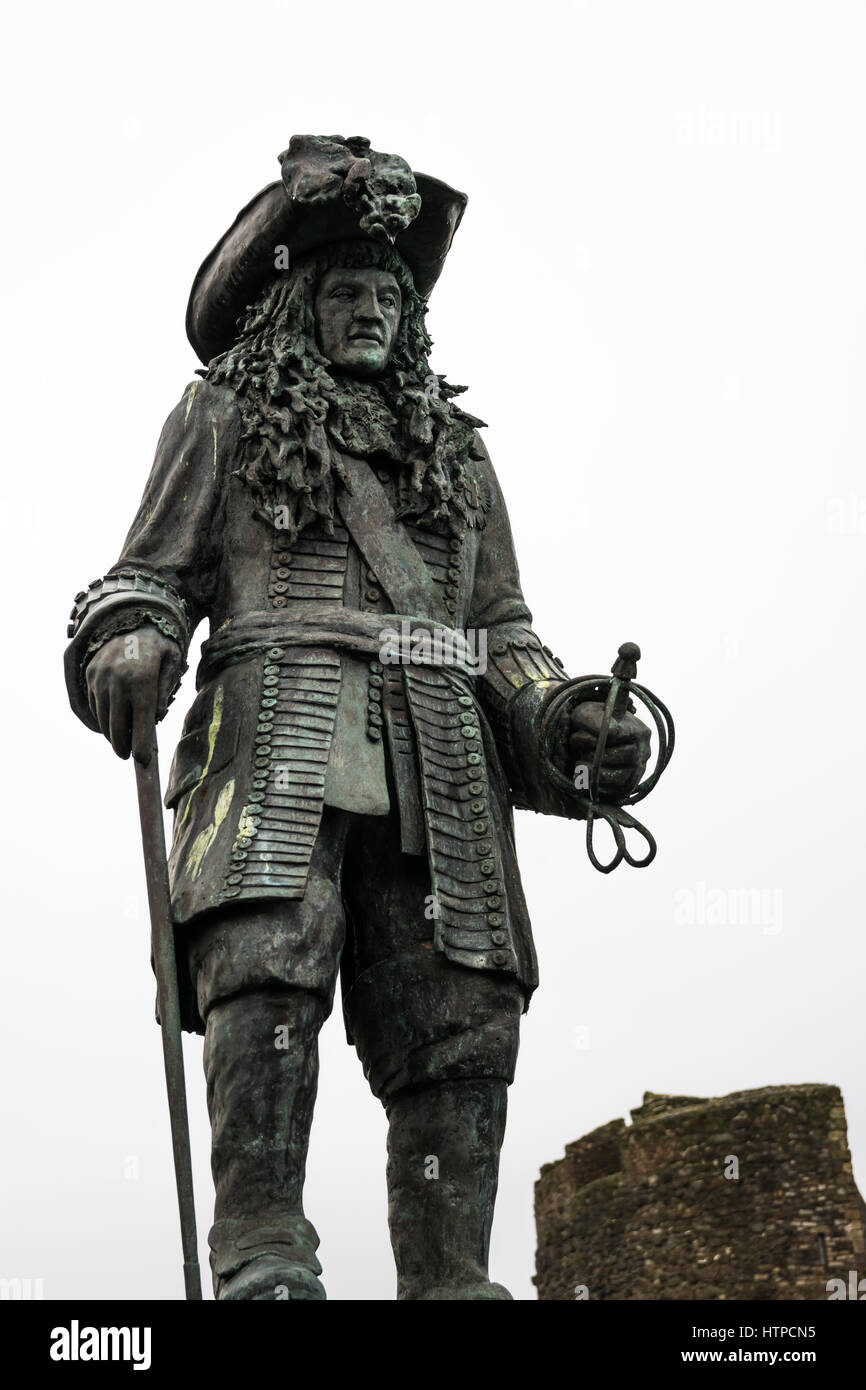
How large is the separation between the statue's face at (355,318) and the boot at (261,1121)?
2164 millimetres

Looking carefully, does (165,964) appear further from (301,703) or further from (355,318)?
(355,318)

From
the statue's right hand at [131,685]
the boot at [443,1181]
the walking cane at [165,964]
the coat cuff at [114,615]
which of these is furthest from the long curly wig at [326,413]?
the boot at [443,1181]

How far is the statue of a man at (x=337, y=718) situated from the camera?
7590 mm

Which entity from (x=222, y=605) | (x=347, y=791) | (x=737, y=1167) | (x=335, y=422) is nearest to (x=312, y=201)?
(x=335, y=422)

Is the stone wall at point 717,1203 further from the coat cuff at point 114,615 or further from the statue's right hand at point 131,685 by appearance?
the statue's right hand at point 131,685

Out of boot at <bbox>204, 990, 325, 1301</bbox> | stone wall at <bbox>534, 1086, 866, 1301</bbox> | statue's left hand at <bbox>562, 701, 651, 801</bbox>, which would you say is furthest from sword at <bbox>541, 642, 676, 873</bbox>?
stone wall at <bbox>534, 1086, 866, 1301</bbox>

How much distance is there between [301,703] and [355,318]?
1.37 meters

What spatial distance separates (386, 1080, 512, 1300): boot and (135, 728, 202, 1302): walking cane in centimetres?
73

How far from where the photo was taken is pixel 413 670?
811 centimetres

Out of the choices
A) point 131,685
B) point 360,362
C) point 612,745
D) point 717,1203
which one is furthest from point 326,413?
point 717,1203
